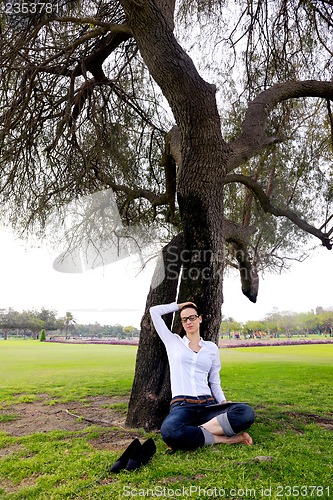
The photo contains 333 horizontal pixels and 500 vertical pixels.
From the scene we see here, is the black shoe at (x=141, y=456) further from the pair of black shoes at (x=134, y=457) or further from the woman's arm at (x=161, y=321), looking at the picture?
the woman's arm at (x=161, y=321)

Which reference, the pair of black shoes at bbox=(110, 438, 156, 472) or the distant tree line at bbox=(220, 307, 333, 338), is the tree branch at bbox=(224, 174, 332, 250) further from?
the distant tree line at bbox=(220, 307, 333, 338)

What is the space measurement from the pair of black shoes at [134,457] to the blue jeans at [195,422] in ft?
0.58

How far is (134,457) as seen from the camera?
8.23ft

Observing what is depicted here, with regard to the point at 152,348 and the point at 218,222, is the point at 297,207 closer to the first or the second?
the point at 218,222

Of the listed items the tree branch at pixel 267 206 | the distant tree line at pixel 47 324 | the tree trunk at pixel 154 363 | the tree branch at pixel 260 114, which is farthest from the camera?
the distant tree line at pixel 47 324

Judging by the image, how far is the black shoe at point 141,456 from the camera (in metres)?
2.47

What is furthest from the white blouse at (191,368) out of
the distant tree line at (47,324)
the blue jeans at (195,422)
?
the distant tree line at (47,324)

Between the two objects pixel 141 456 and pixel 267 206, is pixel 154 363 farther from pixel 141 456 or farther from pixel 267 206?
pixel 267 206

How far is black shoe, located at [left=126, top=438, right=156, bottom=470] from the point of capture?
2471 millimetres

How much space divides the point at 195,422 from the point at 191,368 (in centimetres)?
36

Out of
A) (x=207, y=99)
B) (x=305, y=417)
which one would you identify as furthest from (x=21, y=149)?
(x=305, y=417)

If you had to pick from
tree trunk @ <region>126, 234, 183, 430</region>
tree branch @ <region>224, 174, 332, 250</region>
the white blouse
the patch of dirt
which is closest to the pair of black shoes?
the white blouse

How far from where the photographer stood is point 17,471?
2684 mm

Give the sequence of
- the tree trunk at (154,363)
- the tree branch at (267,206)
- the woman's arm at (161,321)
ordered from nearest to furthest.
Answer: the woman's arm at (161,321), the tree trunk at (154,363), the tree branch at (267,206)
